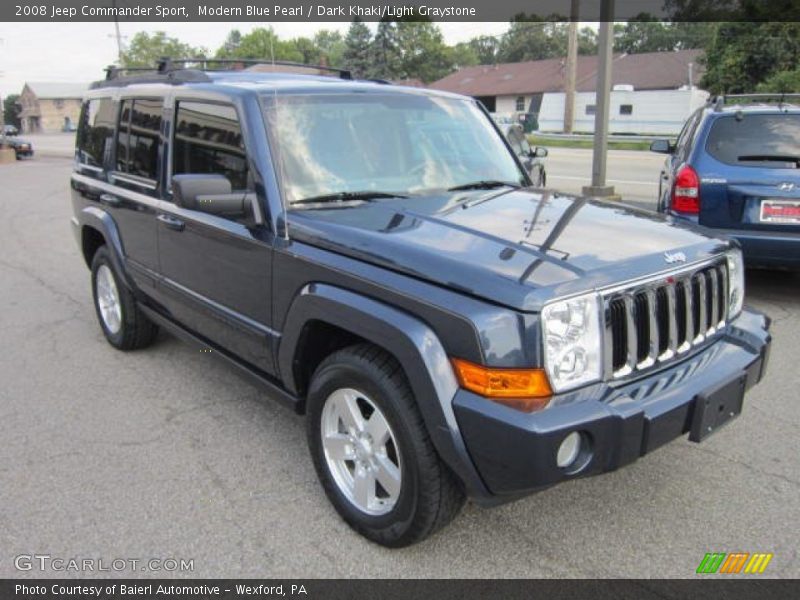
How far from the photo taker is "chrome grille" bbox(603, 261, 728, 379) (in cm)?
245

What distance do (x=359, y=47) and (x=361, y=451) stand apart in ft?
246

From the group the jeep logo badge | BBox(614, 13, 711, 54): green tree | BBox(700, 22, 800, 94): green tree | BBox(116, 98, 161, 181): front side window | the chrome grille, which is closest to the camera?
the chrome grille

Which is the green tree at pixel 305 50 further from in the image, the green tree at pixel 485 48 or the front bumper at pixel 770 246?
the front bumper at pixel 770 246

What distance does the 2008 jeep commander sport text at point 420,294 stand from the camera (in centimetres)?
229

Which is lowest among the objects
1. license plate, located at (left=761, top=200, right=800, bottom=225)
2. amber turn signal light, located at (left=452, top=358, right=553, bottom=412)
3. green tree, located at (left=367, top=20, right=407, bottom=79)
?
amber turn signal light, located at (left=452, top=358, right=553, bottom=412)

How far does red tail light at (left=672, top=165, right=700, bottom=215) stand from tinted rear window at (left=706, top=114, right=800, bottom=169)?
27cm

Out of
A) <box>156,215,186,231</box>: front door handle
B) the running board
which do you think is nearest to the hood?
the running board

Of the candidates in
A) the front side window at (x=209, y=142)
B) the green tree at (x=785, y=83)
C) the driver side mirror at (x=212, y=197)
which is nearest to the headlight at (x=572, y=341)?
the driver side mirror at (x=212, y=197)

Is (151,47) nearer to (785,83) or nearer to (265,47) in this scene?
(265,47)

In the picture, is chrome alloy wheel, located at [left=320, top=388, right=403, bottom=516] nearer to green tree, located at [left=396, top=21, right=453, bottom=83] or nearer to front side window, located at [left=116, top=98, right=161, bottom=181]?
front side window, located at [left=116, top=98, right=161, bottom=181]

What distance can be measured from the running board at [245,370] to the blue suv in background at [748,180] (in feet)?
12.7

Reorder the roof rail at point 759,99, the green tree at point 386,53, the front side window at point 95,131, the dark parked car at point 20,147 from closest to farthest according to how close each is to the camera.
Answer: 1. the front side window at point 95,131
2. the roof rail at point 759,99
3. the dark parked car at point 20,147
4. the green tree at point 386,53

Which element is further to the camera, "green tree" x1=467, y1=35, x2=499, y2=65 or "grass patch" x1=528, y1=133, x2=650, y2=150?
"green tree" x1=467, y1=35, x2=499, y2=65
